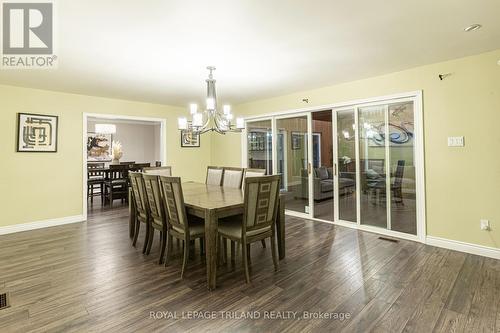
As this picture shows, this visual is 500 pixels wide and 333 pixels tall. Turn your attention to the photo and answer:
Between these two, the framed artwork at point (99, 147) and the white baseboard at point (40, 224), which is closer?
the white baseboard at point (40, 224)

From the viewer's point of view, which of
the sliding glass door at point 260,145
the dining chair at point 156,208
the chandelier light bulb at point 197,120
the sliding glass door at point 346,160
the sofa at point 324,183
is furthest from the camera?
the sliding glass door at point 260,145

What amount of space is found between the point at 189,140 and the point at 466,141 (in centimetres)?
528

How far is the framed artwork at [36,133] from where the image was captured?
4.21 meters

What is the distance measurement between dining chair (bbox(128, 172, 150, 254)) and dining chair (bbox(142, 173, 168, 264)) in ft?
0.25

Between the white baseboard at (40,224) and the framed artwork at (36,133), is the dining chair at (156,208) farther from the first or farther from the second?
the framed artwork at (36,133)

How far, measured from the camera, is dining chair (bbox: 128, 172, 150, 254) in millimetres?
3191

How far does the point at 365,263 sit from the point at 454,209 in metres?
1.50

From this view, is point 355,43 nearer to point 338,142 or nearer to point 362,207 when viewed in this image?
point 338,142

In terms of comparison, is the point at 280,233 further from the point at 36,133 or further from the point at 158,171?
the point at 36,133

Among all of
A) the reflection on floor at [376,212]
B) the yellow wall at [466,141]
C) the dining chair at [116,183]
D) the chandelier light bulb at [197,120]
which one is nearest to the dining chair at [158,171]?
the chandelier light bulb at [197,120]

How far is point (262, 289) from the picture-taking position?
2357mm

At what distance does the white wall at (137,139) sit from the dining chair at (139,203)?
19.2ft

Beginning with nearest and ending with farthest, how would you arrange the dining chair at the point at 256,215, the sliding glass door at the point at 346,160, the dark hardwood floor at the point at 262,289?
the dark hardwood floor at the point at 262,289 < the dining chair at the point at 256,215 < the sliding glass door at the point at 346,160

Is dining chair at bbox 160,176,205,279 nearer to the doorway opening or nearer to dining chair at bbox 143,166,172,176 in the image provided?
dining chair at bbox 143,166,172,176
